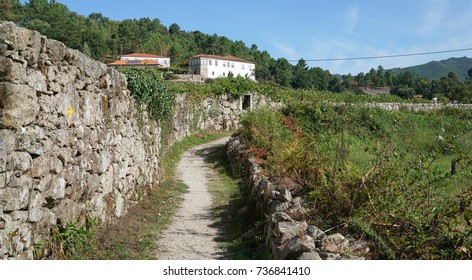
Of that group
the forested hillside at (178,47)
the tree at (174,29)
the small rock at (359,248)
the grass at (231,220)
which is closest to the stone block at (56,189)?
the grass at (231,220)

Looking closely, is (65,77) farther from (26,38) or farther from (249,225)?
(249,225)

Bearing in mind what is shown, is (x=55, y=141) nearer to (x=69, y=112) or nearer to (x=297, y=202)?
(x=69, y=112)

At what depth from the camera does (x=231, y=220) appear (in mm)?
9336

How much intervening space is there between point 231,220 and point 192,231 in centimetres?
111

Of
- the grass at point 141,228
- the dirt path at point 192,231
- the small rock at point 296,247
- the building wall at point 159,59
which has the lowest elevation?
the dirt path at point 192,231

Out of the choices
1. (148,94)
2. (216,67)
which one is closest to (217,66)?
(216,67)

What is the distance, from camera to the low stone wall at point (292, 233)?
5.03 m

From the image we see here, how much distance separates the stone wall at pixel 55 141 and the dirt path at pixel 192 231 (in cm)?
109

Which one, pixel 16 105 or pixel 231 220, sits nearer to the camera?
pixel 16 105

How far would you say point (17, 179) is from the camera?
4547 millimetres

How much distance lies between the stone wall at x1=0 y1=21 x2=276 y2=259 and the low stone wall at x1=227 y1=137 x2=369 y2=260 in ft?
8.48

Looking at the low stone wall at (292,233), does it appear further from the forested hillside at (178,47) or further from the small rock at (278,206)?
the forested hillside at (178,47)

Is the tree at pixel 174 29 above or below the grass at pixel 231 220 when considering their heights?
above

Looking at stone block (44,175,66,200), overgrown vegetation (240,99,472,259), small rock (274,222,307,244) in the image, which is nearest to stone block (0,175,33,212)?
stone block (44,175,66,200)
